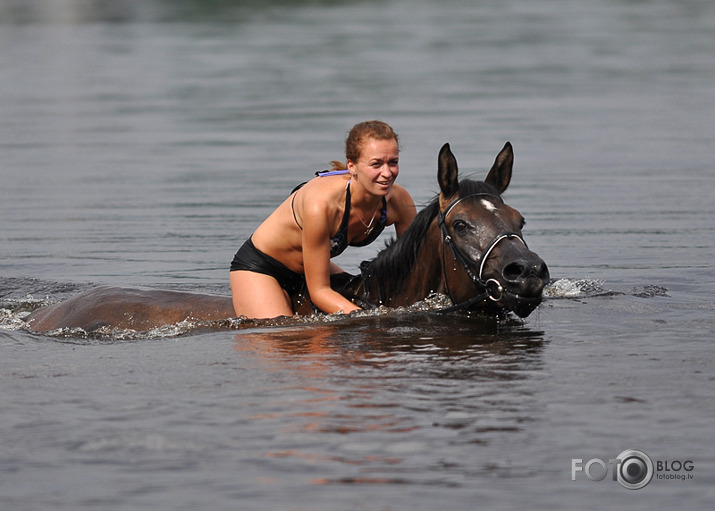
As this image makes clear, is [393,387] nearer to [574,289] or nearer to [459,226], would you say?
[459,226]

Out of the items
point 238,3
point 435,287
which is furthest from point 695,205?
point 238,3

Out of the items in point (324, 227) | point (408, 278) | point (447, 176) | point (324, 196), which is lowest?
point (408, 278)

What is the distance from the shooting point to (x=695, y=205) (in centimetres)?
1513

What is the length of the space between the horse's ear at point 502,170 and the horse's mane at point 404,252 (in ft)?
0.37

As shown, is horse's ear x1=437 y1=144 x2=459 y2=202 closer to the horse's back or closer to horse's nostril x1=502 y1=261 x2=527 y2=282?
horse's nostril x1=502 y1=261 x2=527 y2=282

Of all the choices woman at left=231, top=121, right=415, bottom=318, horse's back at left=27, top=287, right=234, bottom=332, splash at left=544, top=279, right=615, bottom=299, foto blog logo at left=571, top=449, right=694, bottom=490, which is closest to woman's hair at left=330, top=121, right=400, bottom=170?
woman at left=231, top=121, right=415, bottom=318

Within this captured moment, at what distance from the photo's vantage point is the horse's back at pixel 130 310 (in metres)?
8.95

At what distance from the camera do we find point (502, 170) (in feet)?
26.0

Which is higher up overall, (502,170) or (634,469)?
(502,170)

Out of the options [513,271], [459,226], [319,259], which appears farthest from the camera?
A: [319,259]

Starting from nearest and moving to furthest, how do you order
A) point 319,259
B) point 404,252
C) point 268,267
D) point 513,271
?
point 513,271, point 319,259, point 404,252, point 268,267

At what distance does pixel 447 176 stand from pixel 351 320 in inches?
48.0

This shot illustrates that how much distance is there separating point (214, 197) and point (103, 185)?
226 centimetres

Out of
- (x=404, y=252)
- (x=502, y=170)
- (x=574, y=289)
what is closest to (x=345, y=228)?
(x=404, y=252)
